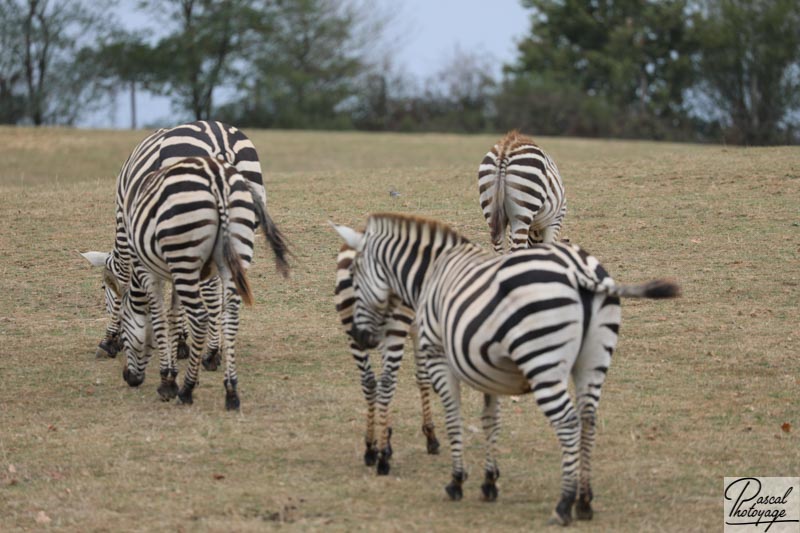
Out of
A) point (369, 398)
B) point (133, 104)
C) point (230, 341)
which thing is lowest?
point (369, 398)

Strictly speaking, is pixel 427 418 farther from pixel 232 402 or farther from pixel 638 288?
pixel 638 288

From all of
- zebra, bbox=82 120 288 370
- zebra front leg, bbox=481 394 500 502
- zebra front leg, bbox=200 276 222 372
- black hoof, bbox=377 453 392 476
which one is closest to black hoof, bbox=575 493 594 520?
zebra front leg, bbox=481 394 500 502

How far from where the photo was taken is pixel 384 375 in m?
8.16

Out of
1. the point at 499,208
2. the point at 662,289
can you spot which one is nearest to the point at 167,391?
the point at 499,208

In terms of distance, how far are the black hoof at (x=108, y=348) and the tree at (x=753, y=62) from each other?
38067mm

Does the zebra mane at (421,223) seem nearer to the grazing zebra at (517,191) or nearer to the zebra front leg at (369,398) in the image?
the zebra front leg at (369,398)

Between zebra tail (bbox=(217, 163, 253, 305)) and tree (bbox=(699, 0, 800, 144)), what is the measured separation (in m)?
39.1

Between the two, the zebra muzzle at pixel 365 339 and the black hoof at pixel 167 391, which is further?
the black hoof at pixel 167 391

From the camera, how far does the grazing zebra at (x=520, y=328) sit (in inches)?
263

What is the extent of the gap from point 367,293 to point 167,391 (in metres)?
2.96

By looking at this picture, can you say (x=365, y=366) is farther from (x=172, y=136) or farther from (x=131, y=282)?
(x=172, y=136)

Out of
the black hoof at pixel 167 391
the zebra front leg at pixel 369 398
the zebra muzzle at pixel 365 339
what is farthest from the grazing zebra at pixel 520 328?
the black hoof at pixel 167 391

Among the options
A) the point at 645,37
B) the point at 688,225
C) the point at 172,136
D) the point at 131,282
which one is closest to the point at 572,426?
the point at 131,282

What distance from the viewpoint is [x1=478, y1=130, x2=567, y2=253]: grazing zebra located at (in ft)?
42.4
